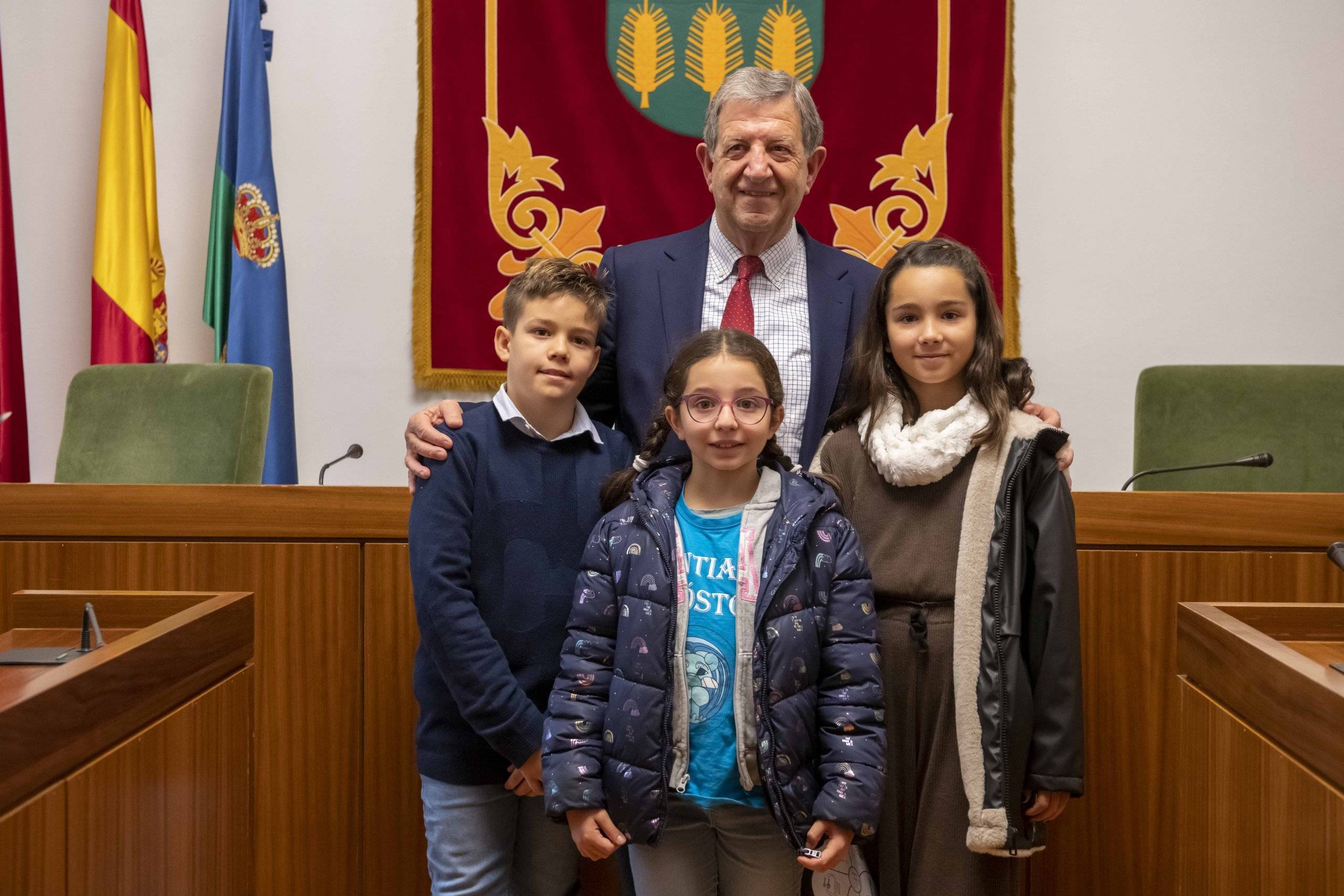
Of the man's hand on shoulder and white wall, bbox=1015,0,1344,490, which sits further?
white wall, bbox=1015,0,1344,490

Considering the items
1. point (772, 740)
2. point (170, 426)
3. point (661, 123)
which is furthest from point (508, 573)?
point (661, 123)

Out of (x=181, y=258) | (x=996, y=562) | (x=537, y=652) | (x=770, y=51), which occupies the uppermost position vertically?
(x=770, y=51)

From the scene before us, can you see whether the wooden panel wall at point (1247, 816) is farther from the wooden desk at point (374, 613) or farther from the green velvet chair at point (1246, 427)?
the green velvet chair at point (1246, 427)

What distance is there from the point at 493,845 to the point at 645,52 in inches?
108

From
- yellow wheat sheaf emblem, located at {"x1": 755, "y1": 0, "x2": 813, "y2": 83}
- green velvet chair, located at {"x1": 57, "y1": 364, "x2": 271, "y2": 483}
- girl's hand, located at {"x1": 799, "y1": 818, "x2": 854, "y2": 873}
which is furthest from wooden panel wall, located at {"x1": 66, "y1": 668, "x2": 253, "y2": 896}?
yellow wheat sheaf emblem, located at {"x1": 755, "y1": 0, "x2": 813, "y2": 83}

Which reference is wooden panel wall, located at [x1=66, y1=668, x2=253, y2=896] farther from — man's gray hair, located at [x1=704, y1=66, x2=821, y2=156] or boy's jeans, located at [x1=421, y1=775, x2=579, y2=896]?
man's gray hair, located at [x1=704, y1=66, x2=821, y2=156]

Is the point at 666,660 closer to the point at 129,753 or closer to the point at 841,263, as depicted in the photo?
the point at 129,753

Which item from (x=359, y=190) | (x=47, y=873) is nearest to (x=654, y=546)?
(x=47, y=873)

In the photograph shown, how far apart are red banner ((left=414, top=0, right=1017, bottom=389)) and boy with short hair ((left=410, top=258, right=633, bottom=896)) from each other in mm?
2009

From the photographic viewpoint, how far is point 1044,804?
1.42 m

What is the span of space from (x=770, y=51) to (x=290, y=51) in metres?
1.63

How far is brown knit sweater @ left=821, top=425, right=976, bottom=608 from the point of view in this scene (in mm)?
1480

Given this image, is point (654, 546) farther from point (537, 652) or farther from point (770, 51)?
point (770, 51)

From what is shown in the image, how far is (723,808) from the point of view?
135cm
